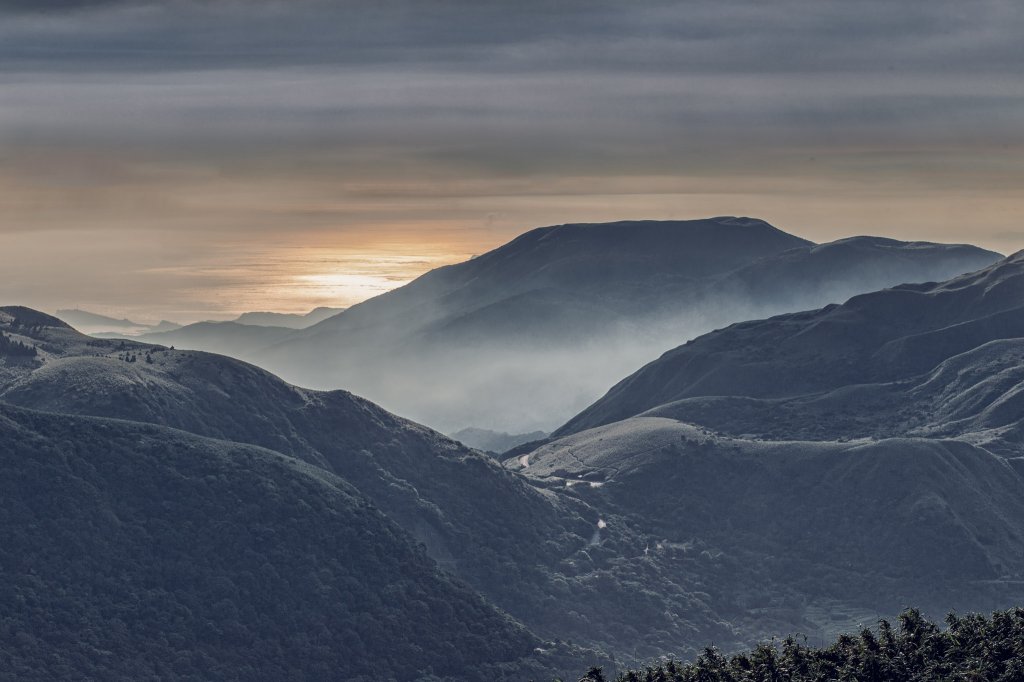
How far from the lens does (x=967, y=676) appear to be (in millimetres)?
195625

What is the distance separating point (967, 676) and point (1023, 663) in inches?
308

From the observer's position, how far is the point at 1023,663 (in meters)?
199
